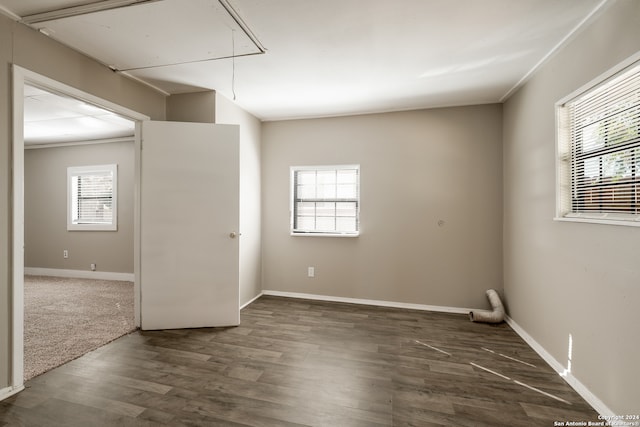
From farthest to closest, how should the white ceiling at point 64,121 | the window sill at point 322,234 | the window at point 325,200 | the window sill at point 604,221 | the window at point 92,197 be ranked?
the window at point 92,197 < the window at point 325,200 < the window sill at point 322,234 < the white ceiling at point 64,121 < the window sill at point 604,221

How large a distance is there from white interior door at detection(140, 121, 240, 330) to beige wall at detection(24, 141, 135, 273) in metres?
2.78

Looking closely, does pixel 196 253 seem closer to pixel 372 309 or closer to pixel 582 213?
pixel 372 309

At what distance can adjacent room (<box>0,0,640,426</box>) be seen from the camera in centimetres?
185

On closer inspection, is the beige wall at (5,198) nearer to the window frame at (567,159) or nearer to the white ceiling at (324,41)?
the white ceiling at (324,41)

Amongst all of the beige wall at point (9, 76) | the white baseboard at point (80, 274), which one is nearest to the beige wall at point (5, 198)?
the beige wall at point (9, 76)

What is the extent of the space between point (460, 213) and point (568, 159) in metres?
1.40

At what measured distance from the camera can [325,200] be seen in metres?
4.17

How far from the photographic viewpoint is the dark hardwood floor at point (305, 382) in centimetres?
177

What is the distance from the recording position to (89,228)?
Answer: 17.7 ft

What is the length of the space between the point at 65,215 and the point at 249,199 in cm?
426

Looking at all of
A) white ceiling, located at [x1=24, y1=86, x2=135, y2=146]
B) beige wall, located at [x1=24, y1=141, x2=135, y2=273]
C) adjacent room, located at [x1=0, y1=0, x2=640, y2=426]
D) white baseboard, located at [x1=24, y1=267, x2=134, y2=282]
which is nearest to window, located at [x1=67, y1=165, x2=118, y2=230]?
beige wall, located at [x1=24, y1=141, x2=135, y2=273]

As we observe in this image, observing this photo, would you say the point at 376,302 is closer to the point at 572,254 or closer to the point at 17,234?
the point at 572,254

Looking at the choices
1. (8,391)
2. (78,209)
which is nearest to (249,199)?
(8,391)

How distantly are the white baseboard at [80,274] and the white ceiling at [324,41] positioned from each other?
3.71m
